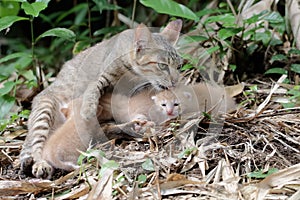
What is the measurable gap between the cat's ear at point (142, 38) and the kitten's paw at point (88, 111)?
0.66 m

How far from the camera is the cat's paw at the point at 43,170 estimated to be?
141 inches

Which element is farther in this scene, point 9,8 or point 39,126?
point 9,8

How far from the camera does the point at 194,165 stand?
3260mm

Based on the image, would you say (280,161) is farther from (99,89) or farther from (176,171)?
(99,89)

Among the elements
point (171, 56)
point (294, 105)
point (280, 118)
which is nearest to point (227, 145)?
point (280, 118)

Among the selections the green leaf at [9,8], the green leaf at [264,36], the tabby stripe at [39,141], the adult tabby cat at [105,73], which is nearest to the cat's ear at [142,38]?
the adult tabby cat at [105,73]

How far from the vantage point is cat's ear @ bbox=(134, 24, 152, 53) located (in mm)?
4207


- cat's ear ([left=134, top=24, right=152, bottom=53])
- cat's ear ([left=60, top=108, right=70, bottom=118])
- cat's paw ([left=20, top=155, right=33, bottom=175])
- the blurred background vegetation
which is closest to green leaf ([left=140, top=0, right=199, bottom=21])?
the blurred background vegetation

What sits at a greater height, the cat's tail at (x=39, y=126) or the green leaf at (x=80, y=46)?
the green leaf at (x=80, y=46)

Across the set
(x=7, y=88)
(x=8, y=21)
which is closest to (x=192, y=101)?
(x=8, y=21)

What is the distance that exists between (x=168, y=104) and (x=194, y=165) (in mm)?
823

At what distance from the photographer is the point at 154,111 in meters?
4.02

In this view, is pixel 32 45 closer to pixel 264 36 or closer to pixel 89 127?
pixel 89 127

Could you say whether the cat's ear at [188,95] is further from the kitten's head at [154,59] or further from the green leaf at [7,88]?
the green leaf at [7,88]
